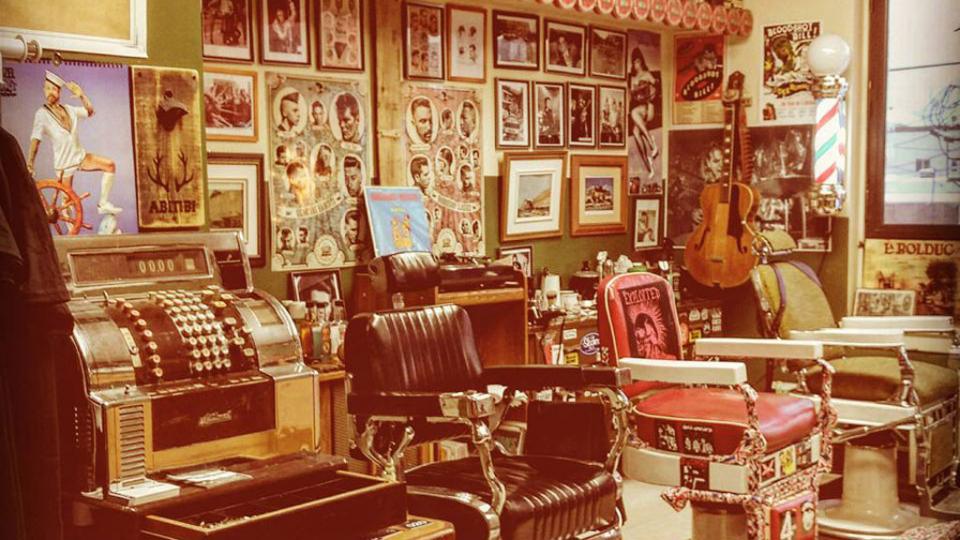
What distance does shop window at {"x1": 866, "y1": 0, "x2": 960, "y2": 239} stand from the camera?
608cm

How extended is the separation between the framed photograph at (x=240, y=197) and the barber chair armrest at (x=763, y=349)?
79.0 inches

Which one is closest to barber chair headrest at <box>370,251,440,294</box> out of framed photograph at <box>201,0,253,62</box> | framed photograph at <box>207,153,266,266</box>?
framed photograph at <box>207,153,266,266</box>

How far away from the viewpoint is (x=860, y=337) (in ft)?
15.8

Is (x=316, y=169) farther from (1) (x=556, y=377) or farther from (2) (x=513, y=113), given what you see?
(1) (x=556, y=377)

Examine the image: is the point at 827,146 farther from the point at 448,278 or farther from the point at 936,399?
the point at 448,278

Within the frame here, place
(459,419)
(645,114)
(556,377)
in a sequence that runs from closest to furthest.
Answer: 1. (459,419)
2. (556,377)
3. (645,114)

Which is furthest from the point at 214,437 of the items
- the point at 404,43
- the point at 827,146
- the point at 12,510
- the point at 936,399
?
the point at 827,146

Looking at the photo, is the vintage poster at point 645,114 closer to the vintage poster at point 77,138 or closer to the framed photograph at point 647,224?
the framed photograph at point 647,224

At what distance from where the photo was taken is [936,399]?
5.00 m

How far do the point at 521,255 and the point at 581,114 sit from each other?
1013 mm

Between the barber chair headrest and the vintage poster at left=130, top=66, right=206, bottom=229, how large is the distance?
0.67 metres

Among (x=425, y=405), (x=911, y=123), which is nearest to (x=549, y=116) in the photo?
(x=911, y=123)

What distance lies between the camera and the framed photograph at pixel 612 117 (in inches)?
257

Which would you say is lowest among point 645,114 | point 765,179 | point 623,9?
point 765,179
